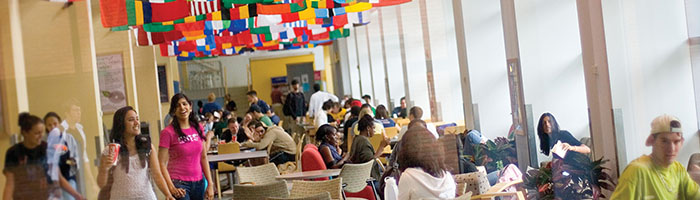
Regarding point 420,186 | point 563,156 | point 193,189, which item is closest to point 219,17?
A: point 193,189

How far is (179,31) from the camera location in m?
9.98

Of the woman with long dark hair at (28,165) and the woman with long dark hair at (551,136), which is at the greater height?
the woman with long dark hair at (28,165)

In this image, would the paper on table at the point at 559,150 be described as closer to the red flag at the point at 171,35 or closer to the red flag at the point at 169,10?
the red flag at the point at 169,10

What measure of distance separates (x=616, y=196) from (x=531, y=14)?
305cm

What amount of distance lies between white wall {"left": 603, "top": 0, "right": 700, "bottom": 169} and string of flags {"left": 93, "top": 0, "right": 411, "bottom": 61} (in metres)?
2.89

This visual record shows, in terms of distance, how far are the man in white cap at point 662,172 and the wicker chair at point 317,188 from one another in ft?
7.01

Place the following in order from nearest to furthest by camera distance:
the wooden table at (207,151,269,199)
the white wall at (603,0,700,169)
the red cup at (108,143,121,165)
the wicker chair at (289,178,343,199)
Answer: the white wall at (603,0,700,169) < the red cup at (108,143,121,165) < the wicker chair at (289,178,343,199) < the wooden table at (207,151,269,199)

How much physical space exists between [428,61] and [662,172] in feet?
13.1

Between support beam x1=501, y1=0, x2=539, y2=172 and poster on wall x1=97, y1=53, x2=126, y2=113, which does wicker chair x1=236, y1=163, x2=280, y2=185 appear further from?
poster on wall x1=97, y1=53, x2=126, y2=113

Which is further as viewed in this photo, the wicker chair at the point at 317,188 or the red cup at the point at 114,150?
the wicker chair at the point at 317,188

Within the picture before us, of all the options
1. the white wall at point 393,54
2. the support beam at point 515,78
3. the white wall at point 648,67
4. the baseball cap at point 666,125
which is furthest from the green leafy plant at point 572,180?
the white wall at point 393,54

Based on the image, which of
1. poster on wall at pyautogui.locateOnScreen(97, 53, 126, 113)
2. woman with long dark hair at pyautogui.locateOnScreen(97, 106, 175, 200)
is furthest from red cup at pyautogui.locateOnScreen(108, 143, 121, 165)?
poster on wall at pyautogui.locateOnScreen(97, 53, 126, 113)

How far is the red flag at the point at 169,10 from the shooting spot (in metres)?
6.92

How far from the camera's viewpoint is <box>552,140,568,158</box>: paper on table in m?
6.55
